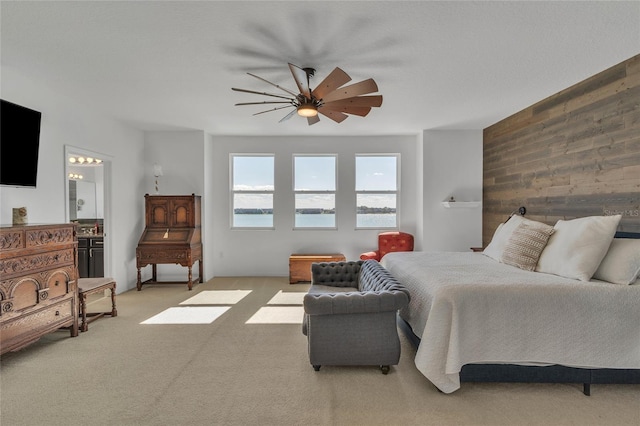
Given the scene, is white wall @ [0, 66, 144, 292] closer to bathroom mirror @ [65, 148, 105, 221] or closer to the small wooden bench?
the small wooden bench

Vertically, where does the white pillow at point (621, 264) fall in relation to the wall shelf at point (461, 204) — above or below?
below

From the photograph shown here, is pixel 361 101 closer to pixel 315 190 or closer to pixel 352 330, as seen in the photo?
pixel 352 330

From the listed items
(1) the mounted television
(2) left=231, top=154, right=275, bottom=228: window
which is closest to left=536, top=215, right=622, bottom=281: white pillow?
(2) left=231, top=154, right=275, bottom=228: window

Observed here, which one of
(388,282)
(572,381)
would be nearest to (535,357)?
(572,381)

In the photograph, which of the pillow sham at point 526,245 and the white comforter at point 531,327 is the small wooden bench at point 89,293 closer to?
the white comforter at point 531,327

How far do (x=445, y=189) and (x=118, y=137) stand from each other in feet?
18.3

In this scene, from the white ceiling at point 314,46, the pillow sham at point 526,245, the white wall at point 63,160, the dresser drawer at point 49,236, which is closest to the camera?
the white ceiling at point 314,46

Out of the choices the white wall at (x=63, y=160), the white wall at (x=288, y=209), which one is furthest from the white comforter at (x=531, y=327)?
the white wall at (x=63, y=160)

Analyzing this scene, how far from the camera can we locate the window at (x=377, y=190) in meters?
6.15

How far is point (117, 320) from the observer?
376cm

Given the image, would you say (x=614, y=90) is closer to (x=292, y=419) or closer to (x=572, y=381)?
(x=572, y=381)

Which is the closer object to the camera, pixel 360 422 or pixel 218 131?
pixel 360 422

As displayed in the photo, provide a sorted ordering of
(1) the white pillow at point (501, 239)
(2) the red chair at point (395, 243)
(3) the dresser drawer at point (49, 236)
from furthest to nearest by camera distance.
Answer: (2) the red chair at point (395, 243)
(1) the white pillow at point (501, 239)
(3) the dresser drawer at point (49, 236)

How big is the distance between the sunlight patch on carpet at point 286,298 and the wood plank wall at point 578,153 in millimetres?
3500
